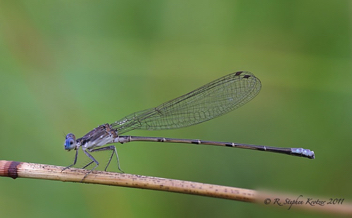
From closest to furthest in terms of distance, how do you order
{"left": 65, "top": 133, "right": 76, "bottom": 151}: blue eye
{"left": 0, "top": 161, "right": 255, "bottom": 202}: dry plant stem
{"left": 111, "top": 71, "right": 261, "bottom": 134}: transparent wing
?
1. {"left": 0, "top": 161, "right": 255, "bottom": 202}: dry plant stem
2. {"left": 65, "top": 133, "right": 76, "bottom": 151}: blue eye
3. {"left": 111, "top": 71, "right": 261, "bottom": 134}: transparent wing

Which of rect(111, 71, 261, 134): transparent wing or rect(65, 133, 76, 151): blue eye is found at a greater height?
rect(111, 71, 261, 134): transparent wing

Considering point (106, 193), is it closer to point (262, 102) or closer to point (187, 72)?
point (187, 72)

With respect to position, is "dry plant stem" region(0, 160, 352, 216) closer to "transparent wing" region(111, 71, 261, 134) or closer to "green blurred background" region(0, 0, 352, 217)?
"green blurred background" region(0, 0, 352, 217)

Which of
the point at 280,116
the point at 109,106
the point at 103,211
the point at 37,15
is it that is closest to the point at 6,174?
the point at 103,211

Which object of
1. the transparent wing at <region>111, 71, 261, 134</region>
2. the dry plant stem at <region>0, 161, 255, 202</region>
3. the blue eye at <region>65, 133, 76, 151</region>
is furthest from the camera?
the transparent wing at <region>111, 71, 261, 134</region>

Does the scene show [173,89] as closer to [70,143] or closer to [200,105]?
[200,105]

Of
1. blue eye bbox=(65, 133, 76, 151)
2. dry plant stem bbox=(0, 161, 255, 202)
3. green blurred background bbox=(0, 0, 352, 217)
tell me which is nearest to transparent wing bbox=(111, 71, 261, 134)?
green blurred background bbox=(0, 0, 352, 217)

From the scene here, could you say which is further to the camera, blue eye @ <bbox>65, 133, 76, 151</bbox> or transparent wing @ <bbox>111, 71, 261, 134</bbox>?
transparent wing @ <bbox>111, 71, 261, 134</bbox>

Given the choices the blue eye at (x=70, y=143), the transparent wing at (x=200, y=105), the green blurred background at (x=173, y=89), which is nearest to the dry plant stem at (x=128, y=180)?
the blue eye at (x=70, y=143)
